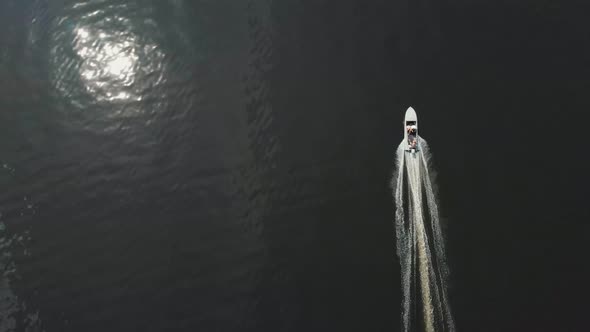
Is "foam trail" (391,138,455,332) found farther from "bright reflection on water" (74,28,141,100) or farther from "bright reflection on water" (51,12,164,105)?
"bright reflection on water" (74,28,141,100)

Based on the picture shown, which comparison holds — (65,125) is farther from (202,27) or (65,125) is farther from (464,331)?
(464,331)

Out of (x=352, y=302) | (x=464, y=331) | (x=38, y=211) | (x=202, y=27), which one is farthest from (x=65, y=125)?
(x=464, y=331)

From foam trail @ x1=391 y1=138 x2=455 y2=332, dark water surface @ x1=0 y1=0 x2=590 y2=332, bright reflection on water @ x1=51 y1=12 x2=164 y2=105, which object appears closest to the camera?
foam trail @ x1=391 y1=138 x2=455 y2=332

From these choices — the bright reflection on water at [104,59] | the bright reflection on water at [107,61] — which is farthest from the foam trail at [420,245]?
the bright reflection on water at [107,61]

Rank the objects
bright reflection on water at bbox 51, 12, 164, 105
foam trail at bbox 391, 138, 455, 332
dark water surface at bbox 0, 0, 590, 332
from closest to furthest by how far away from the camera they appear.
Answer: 1. foam trail at bbox 391, 138, 455, 332
2. dark water surface at bbox 0, 0, 590, 332
3. bright reflection on water at bbox 51, 12, 164, 105

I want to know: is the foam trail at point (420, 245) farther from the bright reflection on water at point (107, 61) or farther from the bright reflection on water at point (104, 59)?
the bright reflection on water at point (107, 61)

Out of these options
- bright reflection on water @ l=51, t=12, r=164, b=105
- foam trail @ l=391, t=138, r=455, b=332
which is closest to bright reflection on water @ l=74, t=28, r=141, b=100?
bright reflection on water @ l=51, t=12, r=164, b=105

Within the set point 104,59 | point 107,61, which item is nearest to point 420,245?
point 107,61
